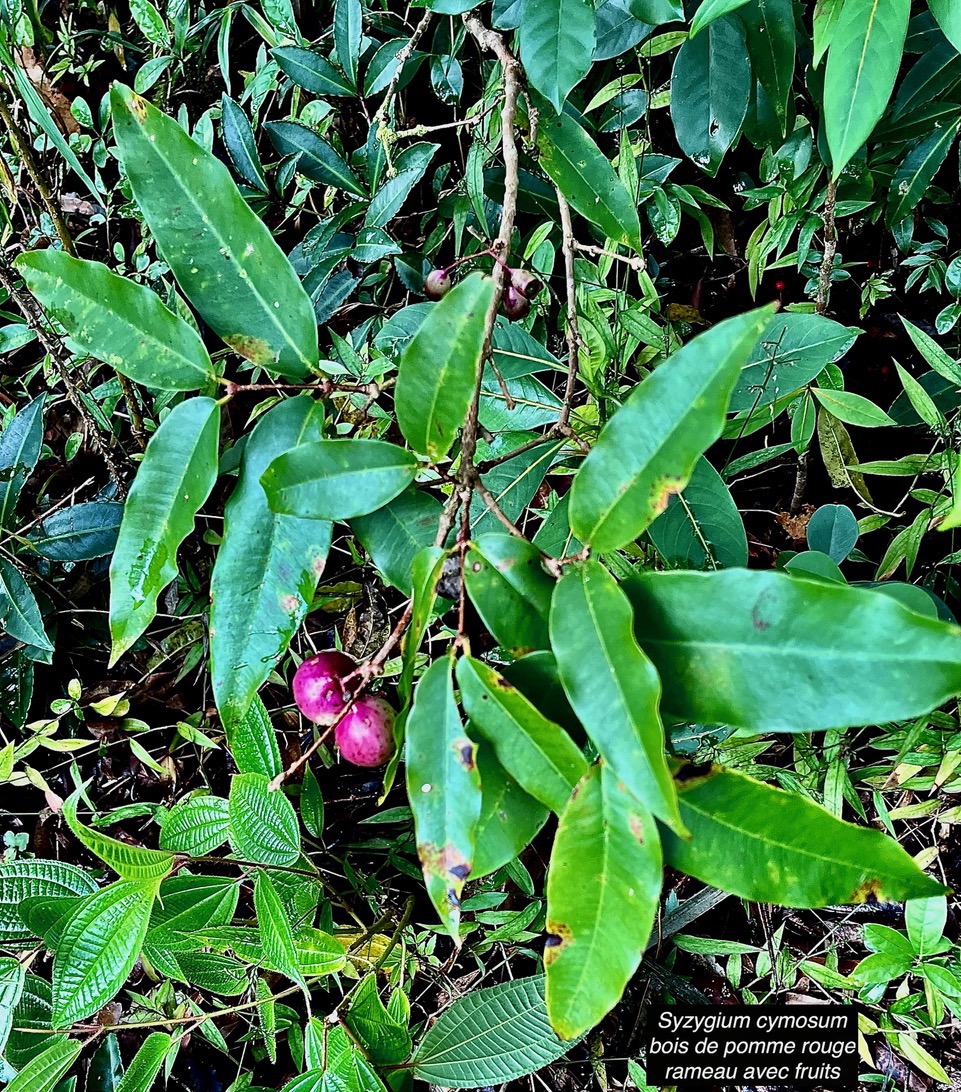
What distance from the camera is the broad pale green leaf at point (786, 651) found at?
19.2 inches

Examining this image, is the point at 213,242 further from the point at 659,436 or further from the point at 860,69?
the point at 860,69

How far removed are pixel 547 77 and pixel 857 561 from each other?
0.86m

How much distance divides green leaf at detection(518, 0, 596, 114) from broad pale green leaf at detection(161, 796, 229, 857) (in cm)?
101

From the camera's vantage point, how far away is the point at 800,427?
127 cm

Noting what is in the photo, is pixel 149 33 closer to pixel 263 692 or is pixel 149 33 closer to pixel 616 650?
pixel 263 692

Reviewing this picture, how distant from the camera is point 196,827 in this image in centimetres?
116

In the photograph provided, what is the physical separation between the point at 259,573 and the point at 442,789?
0.88 ft

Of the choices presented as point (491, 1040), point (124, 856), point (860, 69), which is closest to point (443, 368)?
point (860, 69)

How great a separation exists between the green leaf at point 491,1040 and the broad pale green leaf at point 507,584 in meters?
0.74

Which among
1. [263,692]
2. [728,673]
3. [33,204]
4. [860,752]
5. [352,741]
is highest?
[33,204]

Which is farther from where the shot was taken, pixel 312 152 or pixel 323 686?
pixel 312 152

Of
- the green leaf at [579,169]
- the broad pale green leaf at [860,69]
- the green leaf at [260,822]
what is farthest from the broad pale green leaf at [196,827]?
the broad pale green leaf at [860,69]

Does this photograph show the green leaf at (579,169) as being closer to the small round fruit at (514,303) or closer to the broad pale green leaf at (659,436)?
the small round fruit at (514,303)

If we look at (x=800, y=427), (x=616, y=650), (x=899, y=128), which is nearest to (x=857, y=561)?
(x=800, y=427)
